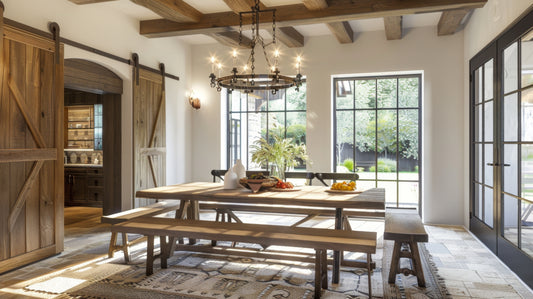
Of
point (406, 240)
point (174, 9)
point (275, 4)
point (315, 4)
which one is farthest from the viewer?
point (275, 4)

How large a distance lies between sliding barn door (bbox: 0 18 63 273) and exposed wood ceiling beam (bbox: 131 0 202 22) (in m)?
1.12

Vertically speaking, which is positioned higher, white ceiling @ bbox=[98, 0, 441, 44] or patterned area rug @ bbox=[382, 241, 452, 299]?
white ceiling @ bbox=[98, 0, 441, 44]

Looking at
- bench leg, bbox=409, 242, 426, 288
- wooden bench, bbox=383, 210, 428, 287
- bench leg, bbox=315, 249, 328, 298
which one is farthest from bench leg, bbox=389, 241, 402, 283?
bench leg, bbox=315, 249, 328, 298

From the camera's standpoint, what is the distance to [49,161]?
4.06 m

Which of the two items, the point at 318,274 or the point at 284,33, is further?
the point at 284,33

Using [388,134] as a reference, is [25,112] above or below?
above

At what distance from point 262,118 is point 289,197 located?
3.70 meters

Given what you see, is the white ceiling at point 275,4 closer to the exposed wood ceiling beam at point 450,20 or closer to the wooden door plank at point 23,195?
the exposed wood ceiling beam at point 450,20

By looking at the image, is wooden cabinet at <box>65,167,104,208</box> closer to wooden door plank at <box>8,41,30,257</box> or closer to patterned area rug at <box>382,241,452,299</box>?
wooden door plank at <box>8,41,30,257</box>

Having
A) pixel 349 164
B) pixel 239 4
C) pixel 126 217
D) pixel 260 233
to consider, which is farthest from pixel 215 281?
pixel 349 164

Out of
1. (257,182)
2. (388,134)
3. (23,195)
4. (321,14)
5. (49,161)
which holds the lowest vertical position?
(23,195)

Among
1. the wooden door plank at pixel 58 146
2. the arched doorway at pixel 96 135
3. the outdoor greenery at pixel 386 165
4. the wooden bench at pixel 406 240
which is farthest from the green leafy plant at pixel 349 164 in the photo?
the wooden door plank at pixel 58 146

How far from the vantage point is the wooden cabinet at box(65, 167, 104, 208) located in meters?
7.19

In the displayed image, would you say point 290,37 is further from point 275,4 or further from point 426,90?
point 426,90
